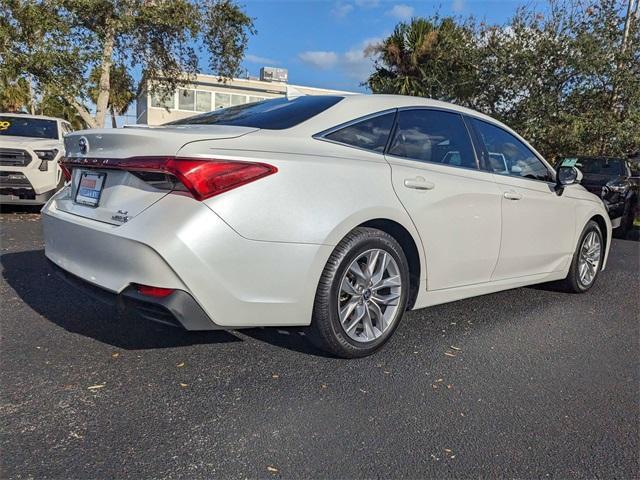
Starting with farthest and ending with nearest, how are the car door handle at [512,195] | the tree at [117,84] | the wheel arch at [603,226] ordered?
the tree at [117,84] < the wheel arch at [603,226] < the car door handle at [512,195]

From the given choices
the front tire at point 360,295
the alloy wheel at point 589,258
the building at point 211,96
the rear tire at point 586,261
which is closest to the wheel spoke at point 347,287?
the front tire at point 360,295

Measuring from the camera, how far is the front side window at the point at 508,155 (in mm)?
4004

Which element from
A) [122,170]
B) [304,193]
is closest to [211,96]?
[122,170]

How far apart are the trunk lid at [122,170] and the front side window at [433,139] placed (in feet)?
3.55

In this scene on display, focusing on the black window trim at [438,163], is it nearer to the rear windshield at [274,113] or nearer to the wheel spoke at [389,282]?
the rear windshield at [274,113]

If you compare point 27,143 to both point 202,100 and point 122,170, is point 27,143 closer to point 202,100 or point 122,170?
point 122,170

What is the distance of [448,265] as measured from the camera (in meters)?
3.45

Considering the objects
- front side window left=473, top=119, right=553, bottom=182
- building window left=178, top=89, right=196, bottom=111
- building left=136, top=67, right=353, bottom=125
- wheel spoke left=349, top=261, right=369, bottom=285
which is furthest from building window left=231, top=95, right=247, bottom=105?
wheel spoke left=349, top=261, right=369, bottom=285

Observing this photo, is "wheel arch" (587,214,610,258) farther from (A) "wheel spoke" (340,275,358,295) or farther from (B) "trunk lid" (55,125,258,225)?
(B) "trunk lid" (55,125,258,225)

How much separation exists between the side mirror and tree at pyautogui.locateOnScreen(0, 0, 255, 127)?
36.1 feet

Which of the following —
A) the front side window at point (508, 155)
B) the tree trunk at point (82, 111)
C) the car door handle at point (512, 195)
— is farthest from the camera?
the tree trunk at point (82, 111)

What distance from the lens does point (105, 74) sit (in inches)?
511

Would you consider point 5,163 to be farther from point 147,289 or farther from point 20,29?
point 147,289

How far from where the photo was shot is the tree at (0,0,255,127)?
1147 cm
